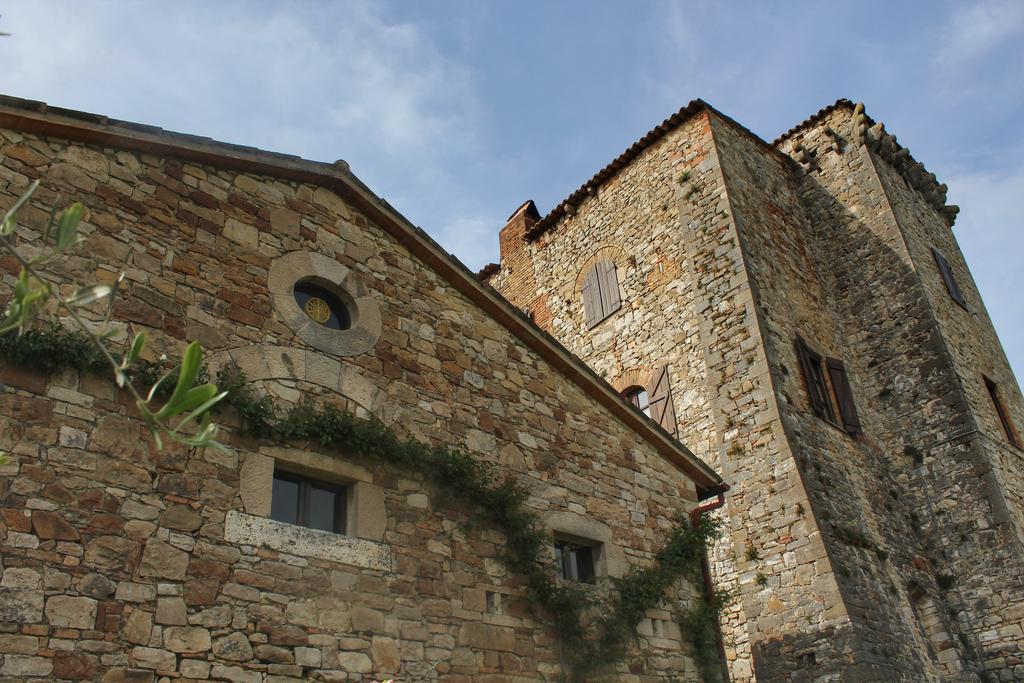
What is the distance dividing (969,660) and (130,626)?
11.6m

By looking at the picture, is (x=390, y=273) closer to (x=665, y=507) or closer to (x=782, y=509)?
(x=665, y=507)

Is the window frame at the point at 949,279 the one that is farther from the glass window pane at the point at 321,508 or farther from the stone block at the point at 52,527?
the stone block at the point at 52,527

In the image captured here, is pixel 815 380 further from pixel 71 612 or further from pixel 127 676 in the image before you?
pixel 71 612

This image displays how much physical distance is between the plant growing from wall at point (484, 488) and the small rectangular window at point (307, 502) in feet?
0.97

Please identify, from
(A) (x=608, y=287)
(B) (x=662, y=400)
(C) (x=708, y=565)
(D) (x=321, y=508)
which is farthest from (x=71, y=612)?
(A) (x=608, y=287)

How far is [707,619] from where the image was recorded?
26.1ft

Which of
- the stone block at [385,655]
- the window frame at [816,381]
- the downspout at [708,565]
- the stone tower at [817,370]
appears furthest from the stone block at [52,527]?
the window frame at [816,381]

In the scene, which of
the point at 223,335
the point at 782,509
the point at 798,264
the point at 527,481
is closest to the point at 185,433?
the point at 223,335

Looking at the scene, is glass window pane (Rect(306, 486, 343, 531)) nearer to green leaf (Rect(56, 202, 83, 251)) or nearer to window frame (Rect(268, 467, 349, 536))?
window frame (Rect(268, 467, 349, 536))

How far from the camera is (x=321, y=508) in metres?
6.17

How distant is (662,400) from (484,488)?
743 cm

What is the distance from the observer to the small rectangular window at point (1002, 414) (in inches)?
595

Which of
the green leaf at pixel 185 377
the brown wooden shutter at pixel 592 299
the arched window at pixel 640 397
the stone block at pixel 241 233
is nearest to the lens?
the green leaf at pixel 185 377

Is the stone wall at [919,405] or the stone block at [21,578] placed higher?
the stone wall at [919,405]
